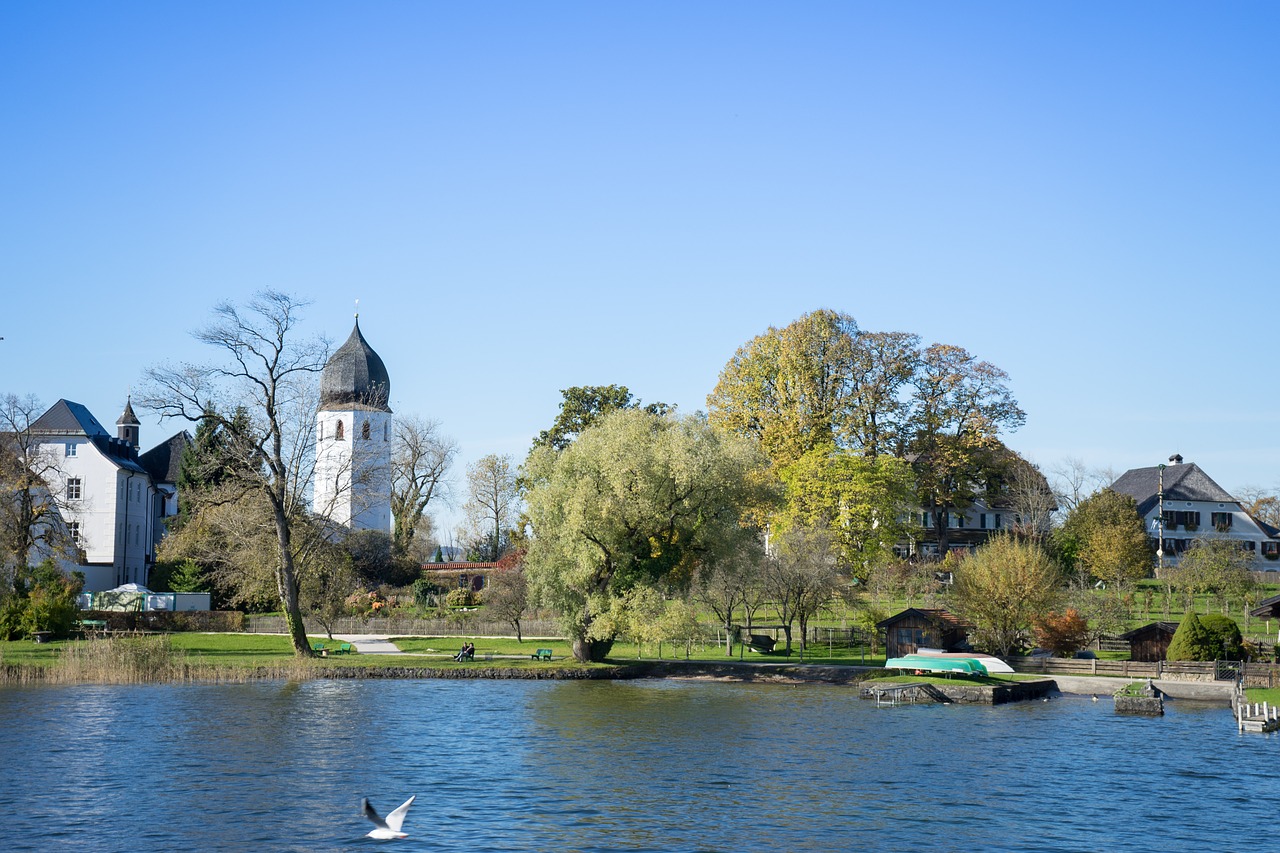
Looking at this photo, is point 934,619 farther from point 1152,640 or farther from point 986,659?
point 1152,640

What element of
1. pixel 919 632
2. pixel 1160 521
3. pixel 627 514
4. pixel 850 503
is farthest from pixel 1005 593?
pixel 1160 521

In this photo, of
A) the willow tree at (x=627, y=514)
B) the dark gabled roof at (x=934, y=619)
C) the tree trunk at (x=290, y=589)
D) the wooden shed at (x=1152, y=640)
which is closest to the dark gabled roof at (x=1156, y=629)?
the wooden shed at (x=1152, y=640)

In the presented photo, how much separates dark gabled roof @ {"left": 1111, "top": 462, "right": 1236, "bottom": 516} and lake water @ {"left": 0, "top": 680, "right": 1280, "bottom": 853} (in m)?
66.2

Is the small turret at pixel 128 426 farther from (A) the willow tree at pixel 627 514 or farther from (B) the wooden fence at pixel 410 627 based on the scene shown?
(A) the willow tree at pixel 627 514

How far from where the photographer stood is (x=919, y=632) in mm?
55969

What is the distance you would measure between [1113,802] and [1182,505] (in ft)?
281

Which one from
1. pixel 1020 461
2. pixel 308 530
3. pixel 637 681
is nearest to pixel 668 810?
pixel 637 681

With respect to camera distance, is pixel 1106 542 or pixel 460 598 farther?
pixel 460 598

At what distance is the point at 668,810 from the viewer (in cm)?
2627

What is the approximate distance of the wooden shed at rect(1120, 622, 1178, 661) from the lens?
5381 cm

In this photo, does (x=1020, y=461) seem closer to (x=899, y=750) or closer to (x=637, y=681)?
(x=637, y=681)

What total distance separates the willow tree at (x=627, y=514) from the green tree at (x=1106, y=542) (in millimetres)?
32387

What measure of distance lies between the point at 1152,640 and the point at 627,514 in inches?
962

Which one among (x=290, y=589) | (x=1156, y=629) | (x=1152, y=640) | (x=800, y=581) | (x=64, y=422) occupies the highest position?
(x=64, y=422)
